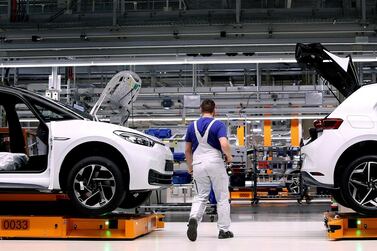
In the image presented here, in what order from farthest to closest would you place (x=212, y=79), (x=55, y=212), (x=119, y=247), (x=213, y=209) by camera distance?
(x=212, y=79), (x=213, y=209), (x=55, y=212), (x=119, y=247)

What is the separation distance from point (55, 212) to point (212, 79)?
1261 cm

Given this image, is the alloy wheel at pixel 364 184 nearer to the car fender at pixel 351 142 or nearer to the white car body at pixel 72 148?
the car fender at pixel 351 142

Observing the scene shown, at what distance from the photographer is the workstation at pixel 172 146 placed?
541cm

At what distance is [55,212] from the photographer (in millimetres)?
5996

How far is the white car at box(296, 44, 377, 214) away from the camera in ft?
17.5

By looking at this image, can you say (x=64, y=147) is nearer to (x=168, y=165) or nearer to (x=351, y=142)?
(x=168, y=165)

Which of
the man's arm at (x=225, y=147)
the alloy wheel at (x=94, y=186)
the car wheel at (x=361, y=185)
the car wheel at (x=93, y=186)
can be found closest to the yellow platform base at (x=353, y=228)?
the car wheel at (x=361, y=185)

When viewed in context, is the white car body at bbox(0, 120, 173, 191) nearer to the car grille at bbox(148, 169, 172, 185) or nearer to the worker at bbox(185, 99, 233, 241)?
the car grille at bbox(148, 169, 172, 185)

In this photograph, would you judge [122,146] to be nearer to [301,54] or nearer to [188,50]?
[301,54]

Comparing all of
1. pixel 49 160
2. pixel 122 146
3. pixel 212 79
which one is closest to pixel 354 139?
pixel 122 146

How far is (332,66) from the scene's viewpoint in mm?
6211

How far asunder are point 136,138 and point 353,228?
2539 millimetres

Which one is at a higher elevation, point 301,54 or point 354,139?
point 301,54

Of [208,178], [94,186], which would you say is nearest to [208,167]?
[208,178]
